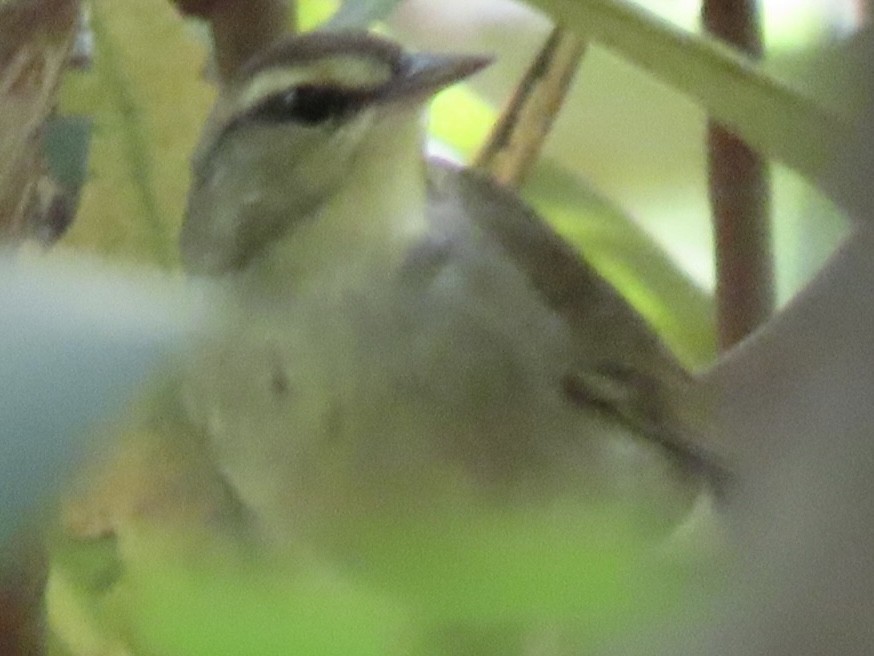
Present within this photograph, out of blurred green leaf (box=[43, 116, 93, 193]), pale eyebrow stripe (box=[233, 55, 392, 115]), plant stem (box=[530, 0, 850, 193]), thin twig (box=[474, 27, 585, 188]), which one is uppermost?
plant stem (box=[530, 0, 850, 193])

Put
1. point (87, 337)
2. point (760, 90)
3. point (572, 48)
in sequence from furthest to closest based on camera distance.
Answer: point (572, 48)
point (760, 90)
point (87, 337)

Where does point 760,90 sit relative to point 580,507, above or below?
above

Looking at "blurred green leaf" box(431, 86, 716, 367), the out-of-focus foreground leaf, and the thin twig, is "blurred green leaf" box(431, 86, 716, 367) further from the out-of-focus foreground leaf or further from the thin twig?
the out-of-focus foreground leaf

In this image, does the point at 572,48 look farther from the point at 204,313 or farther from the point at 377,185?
the point at 204,313

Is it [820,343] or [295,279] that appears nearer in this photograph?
[820,343]

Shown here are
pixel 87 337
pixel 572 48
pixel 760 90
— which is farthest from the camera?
pixel 572 48

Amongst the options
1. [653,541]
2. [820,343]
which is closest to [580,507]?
[653,541]

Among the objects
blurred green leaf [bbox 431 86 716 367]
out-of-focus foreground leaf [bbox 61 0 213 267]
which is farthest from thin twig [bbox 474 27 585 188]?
out-of-focus foreground leaf [bbox 61 0 213 267]

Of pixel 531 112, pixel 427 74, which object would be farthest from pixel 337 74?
pixel 531 112
